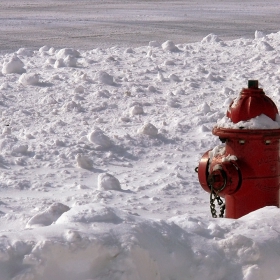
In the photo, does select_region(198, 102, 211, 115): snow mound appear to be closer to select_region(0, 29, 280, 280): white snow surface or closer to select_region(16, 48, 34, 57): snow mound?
select_region(0, 29, 280, 280): white snow surface

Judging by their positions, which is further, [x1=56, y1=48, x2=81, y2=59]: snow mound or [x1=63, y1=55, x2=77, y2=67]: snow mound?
[x1=56, y1=48, x2=81, y2=59]: snow mound

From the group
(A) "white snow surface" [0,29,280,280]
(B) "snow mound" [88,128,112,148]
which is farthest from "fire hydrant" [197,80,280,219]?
(B) "snow mound" [88,128,112,148]

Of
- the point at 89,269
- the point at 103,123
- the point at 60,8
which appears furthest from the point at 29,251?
the point at 60,8

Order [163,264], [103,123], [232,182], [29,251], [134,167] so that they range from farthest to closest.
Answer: [103,123]
[134,167]
[232,182]
[163,264]
[29,251]

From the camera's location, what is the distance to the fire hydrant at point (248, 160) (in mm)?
3967

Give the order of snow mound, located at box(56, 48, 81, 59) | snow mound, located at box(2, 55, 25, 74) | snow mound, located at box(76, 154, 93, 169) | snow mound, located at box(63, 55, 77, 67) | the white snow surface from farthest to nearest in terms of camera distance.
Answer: snow mound, located at box(56, 48, 81, 59)
snow mound, located at box(63, 55, 77, 67)
snow mound, located at box(2, 55, 25, 74)
snow mound, located at box(76, 154, 93, 169)
the white snow surface

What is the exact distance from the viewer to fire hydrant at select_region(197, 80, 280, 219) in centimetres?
397

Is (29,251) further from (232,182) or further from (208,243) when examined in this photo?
(232,182)

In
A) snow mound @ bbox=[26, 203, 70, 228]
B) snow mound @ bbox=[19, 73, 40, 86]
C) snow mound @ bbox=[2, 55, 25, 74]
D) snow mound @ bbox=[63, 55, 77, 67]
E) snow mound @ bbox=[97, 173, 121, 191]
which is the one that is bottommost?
snow mound @ bbox=[26, 203, 70, 228]

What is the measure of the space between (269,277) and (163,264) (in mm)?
428

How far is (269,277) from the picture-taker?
313 centimetres

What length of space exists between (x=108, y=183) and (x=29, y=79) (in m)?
2.87

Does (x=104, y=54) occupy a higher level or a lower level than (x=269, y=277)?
higher

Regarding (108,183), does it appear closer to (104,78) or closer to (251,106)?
(251,106)
